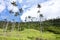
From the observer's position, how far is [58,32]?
17188cm

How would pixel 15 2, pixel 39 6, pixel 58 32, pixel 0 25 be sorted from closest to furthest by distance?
pixel 15 2 → pixel 39 6 → pixel 58 32 → pixel 0 25

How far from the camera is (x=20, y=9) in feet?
481

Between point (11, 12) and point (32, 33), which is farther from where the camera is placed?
point (32, 33)

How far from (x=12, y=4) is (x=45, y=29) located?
7064 centimetres

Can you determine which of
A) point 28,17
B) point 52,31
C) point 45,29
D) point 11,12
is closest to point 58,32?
point 52,31

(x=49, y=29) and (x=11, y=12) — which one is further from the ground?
(x=11, y=12)

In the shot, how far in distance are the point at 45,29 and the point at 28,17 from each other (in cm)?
2472

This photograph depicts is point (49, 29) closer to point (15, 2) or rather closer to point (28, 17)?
point (28, 17)

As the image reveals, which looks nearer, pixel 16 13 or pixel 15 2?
pixel 15 2

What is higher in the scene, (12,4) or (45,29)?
(12,4)

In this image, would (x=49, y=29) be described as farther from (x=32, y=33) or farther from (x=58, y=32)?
(x=32, y=33)

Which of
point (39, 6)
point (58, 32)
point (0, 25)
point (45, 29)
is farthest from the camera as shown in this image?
point (0, 25)

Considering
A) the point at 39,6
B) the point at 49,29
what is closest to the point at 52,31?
the point at 49,29

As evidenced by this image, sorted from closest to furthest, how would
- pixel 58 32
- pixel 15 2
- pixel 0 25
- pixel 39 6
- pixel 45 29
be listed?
pixel 15 2 < pixel 39 6 < pixel 58 32 < pixel 45 29 < pixel 0 25
